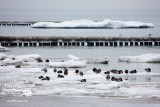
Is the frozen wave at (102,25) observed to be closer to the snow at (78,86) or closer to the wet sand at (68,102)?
the snow at (78,86)

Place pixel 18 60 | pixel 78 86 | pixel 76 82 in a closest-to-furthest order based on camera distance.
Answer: pixel 78 86
pixel 76 82
pixel 18 60

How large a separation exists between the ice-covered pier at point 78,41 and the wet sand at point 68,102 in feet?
28.1

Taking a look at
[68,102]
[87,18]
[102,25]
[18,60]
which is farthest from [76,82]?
[87,18]

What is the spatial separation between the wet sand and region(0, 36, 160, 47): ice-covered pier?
8555 mm

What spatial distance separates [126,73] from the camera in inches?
381

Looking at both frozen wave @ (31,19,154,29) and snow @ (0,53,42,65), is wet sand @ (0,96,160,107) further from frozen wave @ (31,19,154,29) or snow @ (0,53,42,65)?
frozen wave @ (31,19,154,29)

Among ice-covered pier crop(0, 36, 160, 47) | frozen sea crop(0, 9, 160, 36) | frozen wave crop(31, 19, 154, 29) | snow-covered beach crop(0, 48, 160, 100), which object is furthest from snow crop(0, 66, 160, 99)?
frozen wave crop(31, 19, 154, 29)

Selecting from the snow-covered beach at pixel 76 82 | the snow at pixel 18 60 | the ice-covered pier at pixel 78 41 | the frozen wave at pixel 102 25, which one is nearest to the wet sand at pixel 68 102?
the snow-covered beach at pixel 76 82

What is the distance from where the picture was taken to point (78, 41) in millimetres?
16266

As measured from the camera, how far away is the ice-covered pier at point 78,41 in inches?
629

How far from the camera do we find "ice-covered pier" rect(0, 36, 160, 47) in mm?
15977

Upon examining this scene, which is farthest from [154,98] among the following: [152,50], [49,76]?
[152,50]

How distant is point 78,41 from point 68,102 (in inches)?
363

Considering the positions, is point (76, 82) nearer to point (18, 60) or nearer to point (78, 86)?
point (78, 86)
